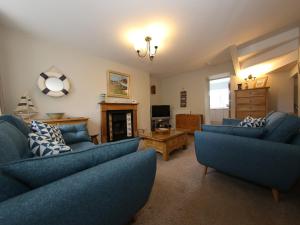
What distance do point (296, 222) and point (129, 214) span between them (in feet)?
4.78

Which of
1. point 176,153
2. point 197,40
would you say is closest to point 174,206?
point 176,153

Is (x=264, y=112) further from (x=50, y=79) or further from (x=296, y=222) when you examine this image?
(x=50, y=79)

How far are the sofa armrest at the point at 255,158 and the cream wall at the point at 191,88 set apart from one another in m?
3.63

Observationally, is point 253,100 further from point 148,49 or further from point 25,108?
point 25,108

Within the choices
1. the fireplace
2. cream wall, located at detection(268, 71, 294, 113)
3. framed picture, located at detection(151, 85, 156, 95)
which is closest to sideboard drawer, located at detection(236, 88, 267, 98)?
cream wall, located at detection(268, 71, 294, 113)

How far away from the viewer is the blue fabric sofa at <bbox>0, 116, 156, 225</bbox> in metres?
0.52

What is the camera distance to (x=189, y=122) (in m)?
5.12

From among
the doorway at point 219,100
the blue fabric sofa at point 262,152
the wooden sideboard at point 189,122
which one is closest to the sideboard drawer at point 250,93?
the wooden sideboard at point 189,122

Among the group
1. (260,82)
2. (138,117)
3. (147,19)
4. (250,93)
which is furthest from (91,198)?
(260,82)

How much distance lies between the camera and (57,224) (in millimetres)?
558

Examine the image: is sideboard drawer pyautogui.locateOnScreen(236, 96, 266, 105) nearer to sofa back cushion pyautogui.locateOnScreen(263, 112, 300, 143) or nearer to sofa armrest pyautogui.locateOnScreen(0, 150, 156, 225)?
sofa back cushion pyautogui.locateOnScreen(263, 112, 300, 143)

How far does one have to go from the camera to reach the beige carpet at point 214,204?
121 cm

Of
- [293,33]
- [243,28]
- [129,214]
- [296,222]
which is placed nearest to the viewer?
[129,214]

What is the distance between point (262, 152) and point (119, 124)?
11.5 ft
